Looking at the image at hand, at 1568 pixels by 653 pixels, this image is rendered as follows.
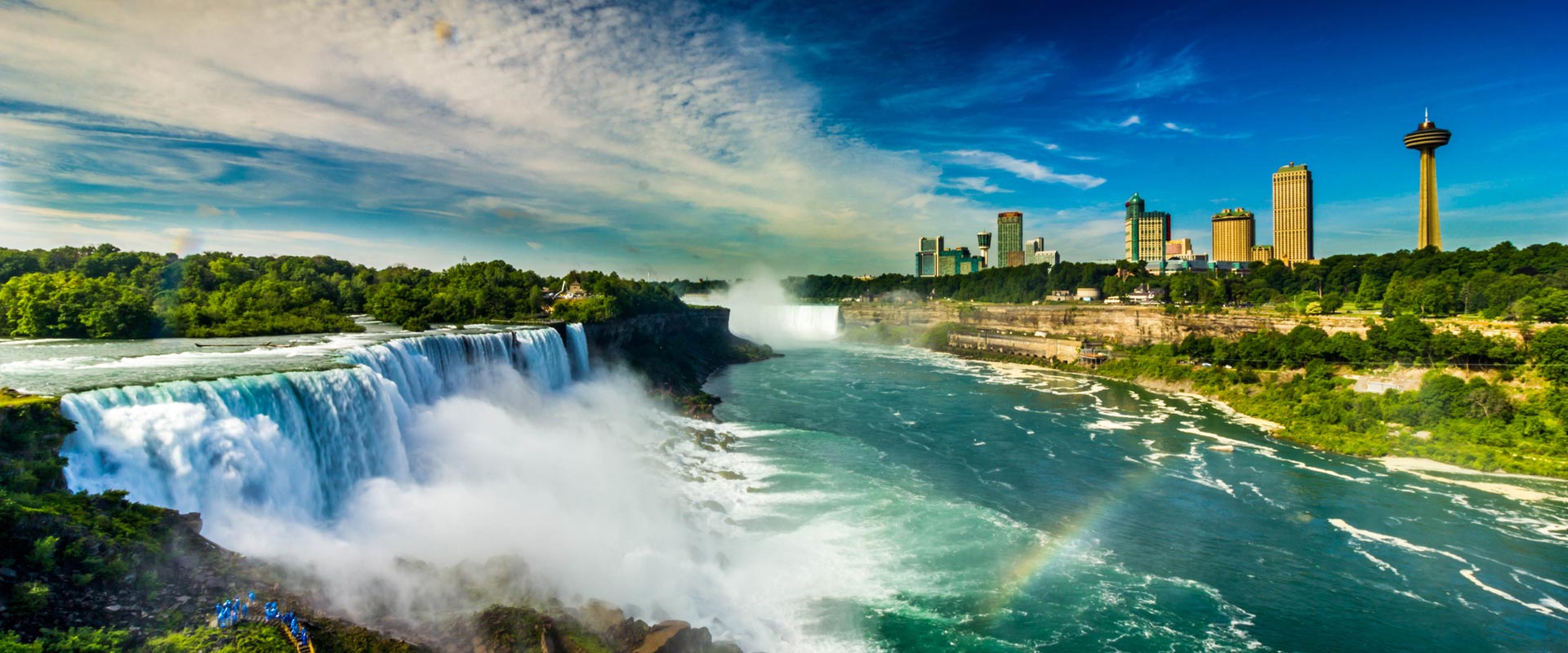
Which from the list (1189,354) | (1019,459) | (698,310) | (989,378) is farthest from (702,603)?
(698,310)

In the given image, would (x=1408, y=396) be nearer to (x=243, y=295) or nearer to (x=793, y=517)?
(x=793, y=517)

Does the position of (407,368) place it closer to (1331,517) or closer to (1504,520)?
(1331,517)

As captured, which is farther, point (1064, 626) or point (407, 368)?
point (407, 368)

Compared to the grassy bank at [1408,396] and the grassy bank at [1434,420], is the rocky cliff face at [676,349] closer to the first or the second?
the grassy bank at [1434,420]

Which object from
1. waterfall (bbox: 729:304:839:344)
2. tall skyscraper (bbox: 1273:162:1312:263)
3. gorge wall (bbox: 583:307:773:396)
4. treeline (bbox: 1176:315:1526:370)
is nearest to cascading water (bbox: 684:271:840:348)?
waterfall (bbox: 729:304:839:344)

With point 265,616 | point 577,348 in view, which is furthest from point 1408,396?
point 265,616

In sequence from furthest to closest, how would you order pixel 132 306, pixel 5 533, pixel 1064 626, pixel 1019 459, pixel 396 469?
pixel 1019 459 → pixel 132 306 → pixel 396 469 → pixel 1064 626 → pixel 5 533

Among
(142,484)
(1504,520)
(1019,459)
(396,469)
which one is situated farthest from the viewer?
(1019,459)

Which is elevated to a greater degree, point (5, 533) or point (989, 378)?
point (5, 533)
